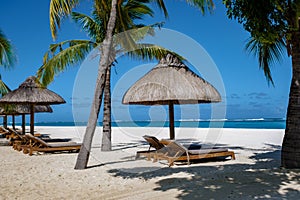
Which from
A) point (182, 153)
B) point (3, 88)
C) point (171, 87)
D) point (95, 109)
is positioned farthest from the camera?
point (3, 88)

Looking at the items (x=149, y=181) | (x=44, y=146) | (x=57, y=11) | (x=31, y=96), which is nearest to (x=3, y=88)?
(x=31, y=96)

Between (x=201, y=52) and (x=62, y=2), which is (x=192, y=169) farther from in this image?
(x=62, y=2)

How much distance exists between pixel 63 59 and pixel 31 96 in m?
3.37

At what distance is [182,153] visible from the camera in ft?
23.7

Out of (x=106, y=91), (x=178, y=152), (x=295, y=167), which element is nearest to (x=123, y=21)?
(x=106, y=91)

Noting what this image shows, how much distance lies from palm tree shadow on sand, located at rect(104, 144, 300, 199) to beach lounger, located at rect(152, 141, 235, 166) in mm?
480

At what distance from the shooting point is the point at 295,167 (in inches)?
230

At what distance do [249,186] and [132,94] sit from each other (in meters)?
4.44

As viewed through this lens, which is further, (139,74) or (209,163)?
(139,74)

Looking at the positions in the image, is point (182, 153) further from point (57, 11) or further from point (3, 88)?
point (3, 88)

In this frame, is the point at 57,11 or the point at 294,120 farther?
the point at 57,11

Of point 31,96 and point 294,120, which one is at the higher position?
point 31,96

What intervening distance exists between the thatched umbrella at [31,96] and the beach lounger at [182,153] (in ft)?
21.0

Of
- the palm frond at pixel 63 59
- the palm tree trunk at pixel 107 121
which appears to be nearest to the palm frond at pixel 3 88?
the palm frond at pixel 63 59
